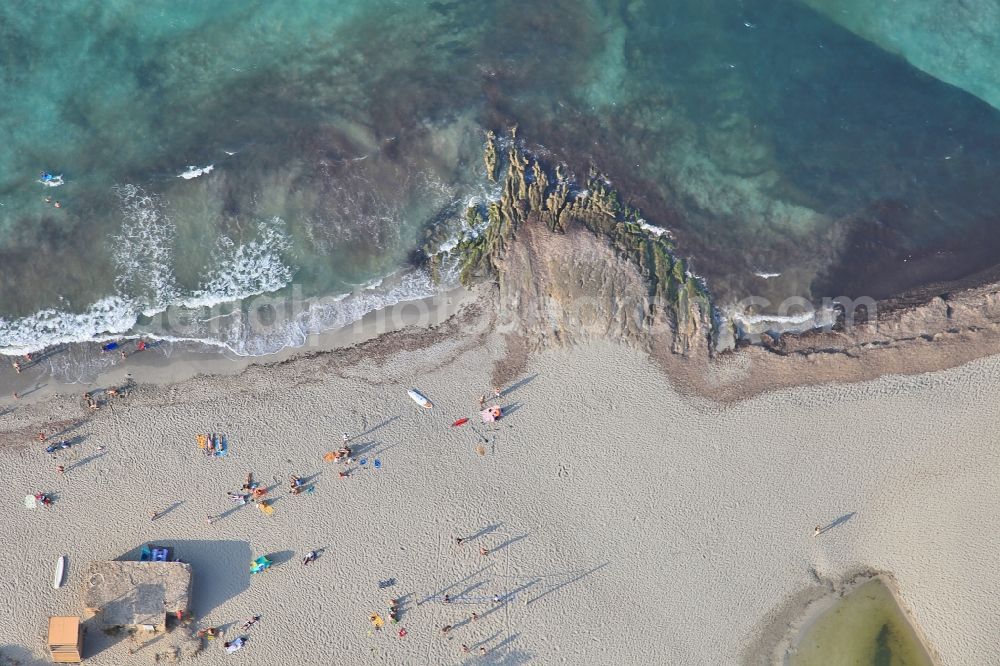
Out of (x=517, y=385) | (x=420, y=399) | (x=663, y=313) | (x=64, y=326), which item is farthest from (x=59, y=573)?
(x=663, y=313)

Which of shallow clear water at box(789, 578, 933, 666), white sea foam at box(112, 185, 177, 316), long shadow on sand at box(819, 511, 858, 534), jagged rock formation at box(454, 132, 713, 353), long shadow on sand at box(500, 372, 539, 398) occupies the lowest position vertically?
shallow clear water at box(789, 578, 933, 666)

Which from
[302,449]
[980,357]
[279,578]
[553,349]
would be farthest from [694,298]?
[279,578]

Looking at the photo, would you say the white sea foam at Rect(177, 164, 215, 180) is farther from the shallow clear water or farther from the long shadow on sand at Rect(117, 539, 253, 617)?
the shallow clear water

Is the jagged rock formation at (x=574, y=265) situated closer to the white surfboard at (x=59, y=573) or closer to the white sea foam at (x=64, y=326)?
the white sea foam at (x=64, y=326)

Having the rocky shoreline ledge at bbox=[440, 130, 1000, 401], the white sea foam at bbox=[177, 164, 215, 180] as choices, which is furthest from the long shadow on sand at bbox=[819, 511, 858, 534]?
the white sea foam at bbox=[177, 164, 215, 180]

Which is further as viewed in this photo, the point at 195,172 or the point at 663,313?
the point at 195,172

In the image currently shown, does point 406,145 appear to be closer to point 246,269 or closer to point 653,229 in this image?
point 246,269

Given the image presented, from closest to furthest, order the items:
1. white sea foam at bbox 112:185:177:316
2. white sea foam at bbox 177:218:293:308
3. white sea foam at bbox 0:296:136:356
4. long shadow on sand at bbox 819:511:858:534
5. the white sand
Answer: the white sand < long shadow on sand at bbox 819:511:858:534 < white sea foam at bbox 0:296:136:356 < white sea foam at bbox 112:185:177:316 < white sea foam at bbox 177:218:293:308
